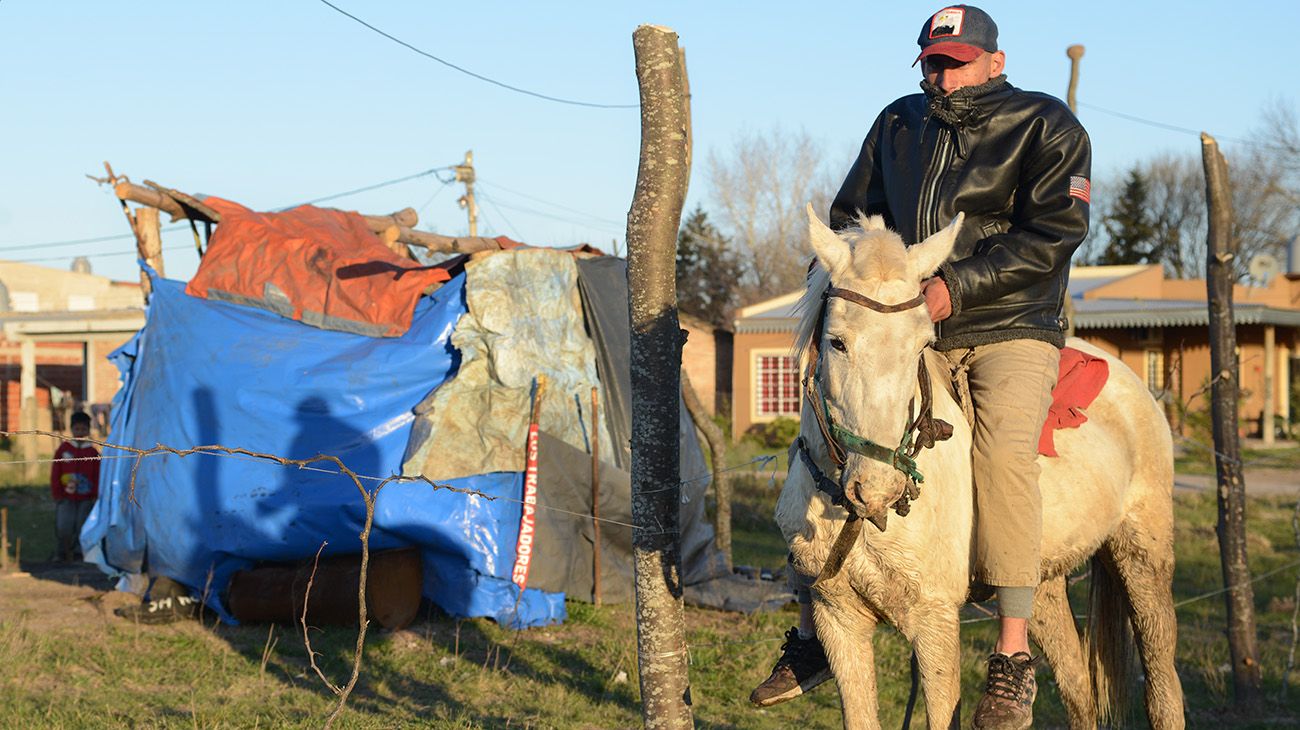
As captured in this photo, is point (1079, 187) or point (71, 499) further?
point (71, 499)

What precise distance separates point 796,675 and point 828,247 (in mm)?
1751

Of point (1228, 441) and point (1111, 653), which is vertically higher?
point (1228, 441)

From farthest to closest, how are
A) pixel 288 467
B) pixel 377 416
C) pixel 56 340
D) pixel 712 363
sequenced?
pixel 712 363 < pixel 56 340 < pixel 377 416 < pixel 288 467

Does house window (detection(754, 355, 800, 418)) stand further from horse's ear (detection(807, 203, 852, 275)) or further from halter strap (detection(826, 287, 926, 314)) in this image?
halter strap (detection(826, 287, 926, 314))

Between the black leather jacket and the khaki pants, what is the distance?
23 cm

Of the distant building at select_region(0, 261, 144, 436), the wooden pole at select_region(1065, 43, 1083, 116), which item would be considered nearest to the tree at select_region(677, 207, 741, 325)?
the distant building at select_region(0, 261, 144, 436)

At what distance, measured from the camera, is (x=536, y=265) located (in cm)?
1079

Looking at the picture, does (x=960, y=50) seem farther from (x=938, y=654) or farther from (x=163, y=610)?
(x=163, y=610)

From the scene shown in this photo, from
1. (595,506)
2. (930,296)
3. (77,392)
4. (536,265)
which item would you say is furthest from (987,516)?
(77,392)

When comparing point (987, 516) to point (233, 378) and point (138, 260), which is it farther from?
point (138, 260)

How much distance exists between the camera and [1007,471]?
14.1 ft

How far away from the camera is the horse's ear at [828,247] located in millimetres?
3801

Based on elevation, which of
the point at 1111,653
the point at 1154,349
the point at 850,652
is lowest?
the point at 1111,653

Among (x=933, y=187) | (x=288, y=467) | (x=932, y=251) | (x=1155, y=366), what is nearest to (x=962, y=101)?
(x=933, y=187)
